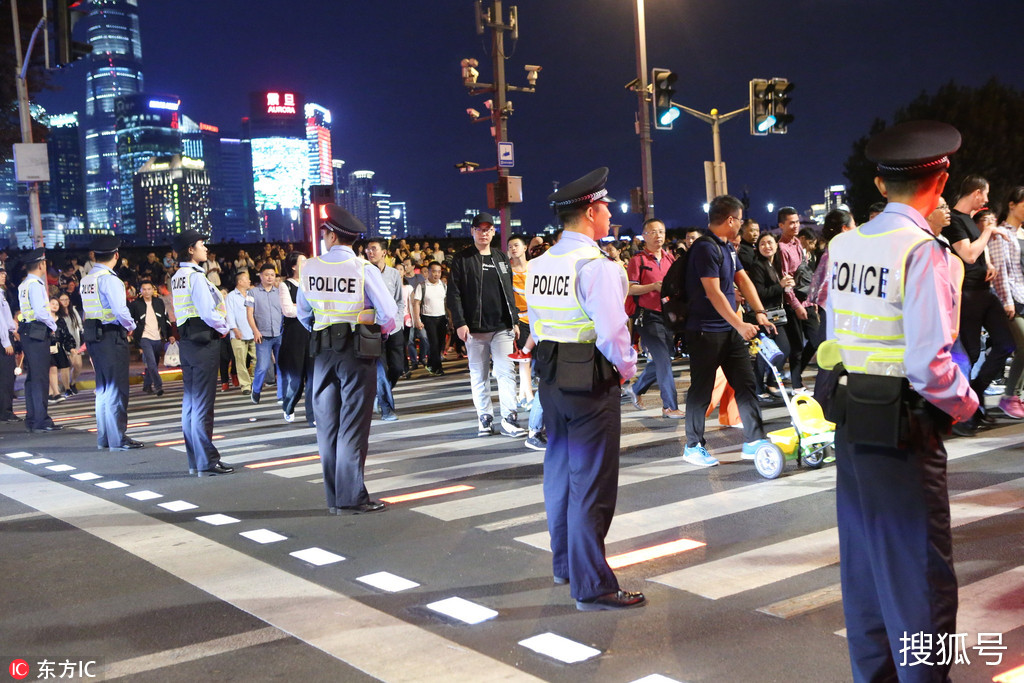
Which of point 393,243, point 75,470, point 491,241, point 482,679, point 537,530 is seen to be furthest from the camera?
point 393,243

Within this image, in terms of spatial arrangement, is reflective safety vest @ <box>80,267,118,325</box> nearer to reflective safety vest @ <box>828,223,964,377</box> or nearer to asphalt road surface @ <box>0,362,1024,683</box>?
asphalt road surface @ <box>0,362,1024,683</box>

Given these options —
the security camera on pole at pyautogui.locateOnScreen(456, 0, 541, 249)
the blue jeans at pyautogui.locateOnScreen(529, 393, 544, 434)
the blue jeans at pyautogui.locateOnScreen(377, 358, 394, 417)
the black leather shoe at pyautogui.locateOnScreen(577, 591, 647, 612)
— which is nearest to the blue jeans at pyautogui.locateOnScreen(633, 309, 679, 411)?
the blue jeans at pyautogui.locateOnScreen(529, 393, 544, 434)

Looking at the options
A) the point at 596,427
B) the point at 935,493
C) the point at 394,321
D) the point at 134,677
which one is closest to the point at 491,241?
the point at 394,321

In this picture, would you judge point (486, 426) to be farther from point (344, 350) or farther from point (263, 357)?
point (263, 357)

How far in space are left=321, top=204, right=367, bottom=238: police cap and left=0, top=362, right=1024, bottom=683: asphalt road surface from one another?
1970mm

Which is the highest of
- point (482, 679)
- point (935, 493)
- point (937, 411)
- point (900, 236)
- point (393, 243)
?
point (393, 243)

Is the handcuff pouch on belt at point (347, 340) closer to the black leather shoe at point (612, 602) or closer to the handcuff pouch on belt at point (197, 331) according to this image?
the handcuff pouch on belt at point (197, 331)

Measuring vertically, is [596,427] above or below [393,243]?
below

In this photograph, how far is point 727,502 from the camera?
656 cm

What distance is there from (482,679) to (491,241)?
673 cm

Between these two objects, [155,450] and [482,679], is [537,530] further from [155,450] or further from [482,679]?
[155,450]

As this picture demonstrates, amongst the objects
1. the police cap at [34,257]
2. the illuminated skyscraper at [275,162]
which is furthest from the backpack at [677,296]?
the illuminated skyscraper at [275,162]

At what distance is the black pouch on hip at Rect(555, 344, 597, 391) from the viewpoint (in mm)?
4691

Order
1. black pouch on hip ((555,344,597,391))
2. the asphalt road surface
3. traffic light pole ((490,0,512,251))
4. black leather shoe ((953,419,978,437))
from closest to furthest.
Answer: the asphalt road surface
black pouch on hip ((555,344,597,391))
black leather shoe ((953,419,978,437))
traffic light pole ((490,0,512,251))
